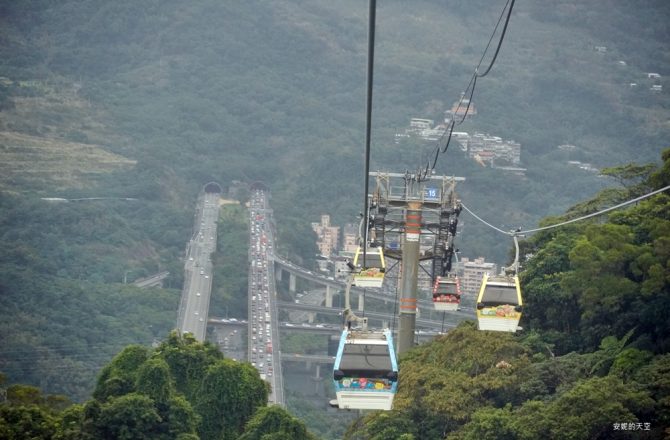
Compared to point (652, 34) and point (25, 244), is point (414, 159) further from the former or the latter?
point (652, 34)

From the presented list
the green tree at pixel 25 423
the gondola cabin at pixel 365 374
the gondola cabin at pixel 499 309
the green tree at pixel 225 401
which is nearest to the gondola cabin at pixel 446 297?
the green tree at pixel 225 401

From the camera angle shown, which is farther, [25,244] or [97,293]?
[25,244]

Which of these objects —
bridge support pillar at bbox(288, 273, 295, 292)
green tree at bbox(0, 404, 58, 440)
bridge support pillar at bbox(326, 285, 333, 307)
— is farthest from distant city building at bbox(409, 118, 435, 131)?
green tree at bbox(0, 404, 58, 440)

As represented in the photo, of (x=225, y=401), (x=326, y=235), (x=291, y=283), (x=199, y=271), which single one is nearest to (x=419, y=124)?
(x=326, y=235)

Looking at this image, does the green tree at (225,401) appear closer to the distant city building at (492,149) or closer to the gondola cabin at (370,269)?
the gondola cabin at (370,269)

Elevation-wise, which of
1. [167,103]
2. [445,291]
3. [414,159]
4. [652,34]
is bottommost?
[445,291]

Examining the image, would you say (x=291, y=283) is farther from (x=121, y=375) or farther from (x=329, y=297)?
(x=121, y=375)

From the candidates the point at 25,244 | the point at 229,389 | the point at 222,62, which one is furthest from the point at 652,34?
the point at 229,389
